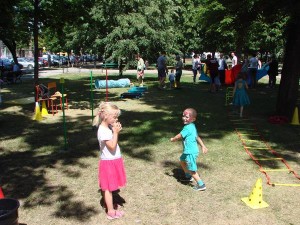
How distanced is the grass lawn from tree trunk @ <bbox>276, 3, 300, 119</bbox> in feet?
2.60

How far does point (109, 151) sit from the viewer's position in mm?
4500

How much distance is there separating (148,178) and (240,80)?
222 inches

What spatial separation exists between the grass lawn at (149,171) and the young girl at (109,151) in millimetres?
451

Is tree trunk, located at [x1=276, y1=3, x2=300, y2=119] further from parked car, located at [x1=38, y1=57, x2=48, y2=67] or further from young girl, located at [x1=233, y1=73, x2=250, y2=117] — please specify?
parked car, located at [x1=38, y1=57, x2=48, y2=67]

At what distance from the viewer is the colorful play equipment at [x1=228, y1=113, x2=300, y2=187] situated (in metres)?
6.32

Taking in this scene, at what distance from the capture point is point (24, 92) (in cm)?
1812

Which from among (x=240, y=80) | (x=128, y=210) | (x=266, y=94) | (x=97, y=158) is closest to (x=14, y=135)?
(x=97, y=158)

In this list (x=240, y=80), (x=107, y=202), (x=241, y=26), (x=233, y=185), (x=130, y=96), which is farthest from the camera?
(x=130, y=96)

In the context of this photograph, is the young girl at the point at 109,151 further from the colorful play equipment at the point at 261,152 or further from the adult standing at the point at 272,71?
the adult standing at the point at 272,71

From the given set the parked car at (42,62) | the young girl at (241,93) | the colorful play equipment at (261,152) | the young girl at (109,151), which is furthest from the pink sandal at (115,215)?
the parked car at (42,62)

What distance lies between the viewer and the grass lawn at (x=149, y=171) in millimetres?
4777

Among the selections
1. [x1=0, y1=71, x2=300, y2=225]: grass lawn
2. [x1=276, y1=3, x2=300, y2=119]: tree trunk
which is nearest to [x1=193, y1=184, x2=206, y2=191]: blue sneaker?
[x1=0, y1=71, x2=300, y2=225]: grass lawn

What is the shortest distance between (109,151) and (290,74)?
7.74m

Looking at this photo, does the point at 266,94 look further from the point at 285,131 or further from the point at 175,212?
the point at 175,212
